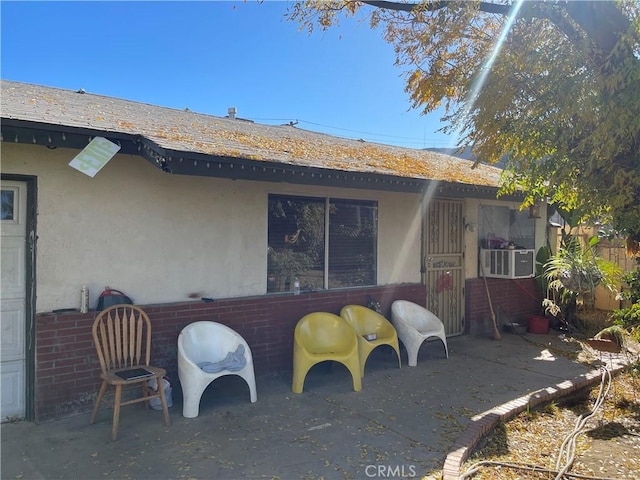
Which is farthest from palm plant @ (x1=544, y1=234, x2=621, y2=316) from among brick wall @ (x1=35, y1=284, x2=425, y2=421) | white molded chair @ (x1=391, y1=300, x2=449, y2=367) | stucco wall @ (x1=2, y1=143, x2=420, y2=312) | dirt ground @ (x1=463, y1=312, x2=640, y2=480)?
stucco wall @ (x1=2, y1=143, x2=420, y2=312)

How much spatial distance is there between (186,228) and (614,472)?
190 inches

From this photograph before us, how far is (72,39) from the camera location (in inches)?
247

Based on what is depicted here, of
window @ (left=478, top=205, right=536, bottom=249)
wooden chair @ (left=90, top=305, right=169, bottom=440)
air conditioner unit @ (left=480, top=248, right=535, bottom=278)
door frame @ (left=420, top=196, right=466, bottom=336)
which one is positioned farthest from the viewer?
window @ (left=478, top=205, right=536, bottom=249)

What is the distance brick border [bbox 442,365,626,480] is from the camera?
3568 mm

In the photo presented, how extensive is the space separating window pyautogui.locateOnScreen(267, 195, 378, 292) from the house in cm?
2

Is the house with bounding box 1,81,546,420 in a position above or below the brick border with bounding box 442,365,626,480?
above

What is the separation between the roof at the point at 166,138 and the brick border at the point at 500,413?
3.01m

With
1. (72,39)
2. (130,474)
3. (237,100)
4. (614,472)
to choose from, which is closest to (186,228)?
(130,474)

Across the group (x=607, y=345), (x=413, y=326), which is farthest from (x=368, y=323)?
(x=607, y=345)

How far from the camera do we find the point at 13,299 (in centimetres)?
432

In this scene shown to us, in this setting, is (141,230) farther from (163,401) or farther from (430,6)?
(430,6)

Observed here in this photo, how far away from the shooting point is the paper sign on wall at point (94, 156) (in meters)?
4.00

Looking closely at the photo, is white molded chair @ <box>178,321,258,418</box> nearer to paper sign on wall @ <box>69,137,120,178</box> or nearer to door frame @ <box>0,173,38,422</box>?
door frame @ <box>0,173,38,422</box>

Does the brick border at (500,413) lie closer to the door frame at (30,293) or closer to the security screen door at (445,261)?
the security screen door at (445,261)
